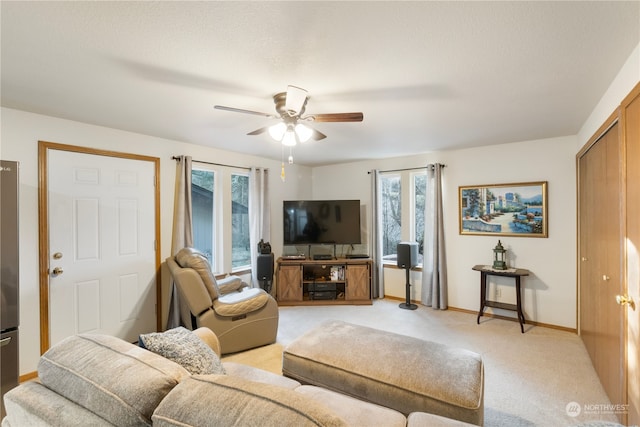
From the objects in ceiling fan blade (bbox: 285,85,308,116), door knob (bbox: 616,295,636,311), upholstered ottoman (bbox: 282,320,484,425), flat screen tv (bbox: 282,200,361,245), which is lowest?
upholstered ottoman (bbox: 282,320,484,425)

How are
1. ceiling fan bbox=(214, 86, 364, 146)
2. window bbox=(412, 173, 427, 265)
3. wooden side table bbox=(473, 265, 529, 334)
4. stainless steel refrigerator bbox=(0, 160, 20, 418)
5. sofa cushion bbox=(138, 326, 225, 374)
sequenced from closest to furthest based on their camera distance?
sofa cushion bbox=(138, 326, 225, 374) < stainless steel refrigerator bbox=(0, 160, 20, 418) < ceiling fan bbox=(214, 86, 364, 146) < wooden side table bbox=(473, 265, 529, 334) < window bbox=(412, 173, 427, 265)

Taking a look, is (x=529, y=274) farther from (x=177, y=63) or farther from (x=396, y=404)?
(x=177, y=63)

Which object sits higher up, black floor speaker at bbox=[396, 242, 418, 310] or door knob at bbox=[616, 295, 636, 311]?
door knob at bbox=[616, 295, 636, 311]

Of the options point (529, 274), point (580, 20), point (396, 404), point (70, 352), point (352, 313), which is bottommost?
point (352, 313)

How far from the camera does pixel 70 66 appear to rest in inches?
72.3

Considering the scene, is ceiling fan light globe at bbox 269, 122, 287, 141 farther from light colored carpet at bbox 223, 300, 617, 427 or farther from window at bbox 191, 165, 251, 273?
window at bbox 191, 165, 251, 273

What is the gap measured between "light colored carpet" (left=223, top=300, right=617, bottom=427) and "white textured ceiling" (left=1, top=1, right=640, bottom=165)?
194cm

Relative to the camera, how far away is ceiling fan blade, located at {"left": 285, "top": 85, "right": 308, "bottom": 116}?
6.21ft

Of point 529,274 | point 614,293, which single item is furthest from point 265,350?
point 529,274

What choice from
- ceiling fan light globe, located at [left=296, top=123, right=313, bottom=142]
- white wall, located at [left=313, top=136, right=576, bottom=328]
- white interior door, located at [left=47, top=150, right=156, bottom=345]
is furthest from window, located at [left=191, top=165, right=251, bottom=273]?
white wall, located at [left=313, top=136, right=576, bottom=328]

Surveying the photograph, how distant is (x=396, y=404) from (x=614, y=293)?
1719 millimetres

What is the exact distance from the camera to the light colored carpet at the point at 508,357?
84.4 inches

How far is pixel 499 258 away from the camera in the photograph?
402 centimetres

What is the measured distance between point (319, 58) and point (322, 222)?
3.44 metres
